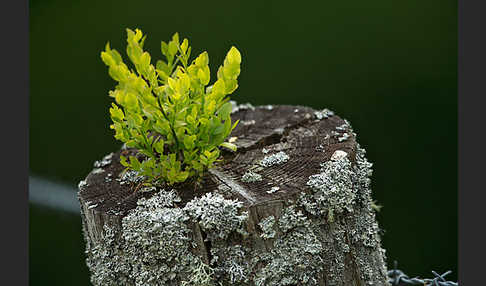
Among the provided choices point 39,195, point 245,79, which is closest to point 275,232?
point 245,79

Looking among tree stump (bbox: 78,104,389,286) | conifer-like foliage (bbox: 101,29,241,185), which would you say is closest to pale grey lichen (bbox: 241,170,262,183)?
tree stump (bbox: 78,104,389,286)

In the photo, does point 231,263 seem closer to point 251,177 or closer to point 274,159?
point 251,177

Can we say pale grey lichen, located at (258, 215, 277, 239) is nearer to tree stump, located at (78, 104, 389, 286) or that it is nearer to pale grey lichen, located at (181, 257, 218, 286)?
tree stump, located at (78, 104, 389, 286)

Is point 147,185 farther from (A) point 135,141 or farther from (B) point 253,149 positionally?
(B) point 253,149

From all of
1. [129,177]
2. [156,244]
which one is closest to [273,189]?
[156,244]

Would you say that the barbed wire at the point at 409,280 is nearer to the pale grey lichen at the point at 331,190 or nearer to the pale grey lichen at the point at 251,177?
the pale grey lichen at the point at 331,190
